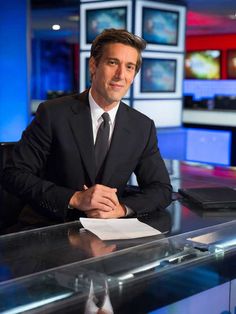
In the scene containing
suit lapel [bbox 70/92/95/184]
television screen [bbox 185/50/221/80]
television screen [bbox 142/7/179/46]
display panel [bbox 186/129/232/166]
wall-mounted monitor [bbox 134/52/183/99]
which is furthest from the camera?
television screen [bbox 185/50/221/80]

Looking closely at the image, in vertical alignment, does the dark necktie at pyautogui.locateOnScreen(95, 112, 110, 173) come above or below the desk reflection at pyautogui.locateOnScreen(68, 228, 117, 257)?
above

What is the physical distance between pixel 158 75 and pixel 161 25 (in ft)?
2.06

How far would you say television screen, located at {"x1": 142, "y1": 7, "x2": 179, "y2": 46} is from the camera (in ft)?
20.8

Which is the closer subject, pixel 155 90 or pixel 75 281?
pixel 75 281

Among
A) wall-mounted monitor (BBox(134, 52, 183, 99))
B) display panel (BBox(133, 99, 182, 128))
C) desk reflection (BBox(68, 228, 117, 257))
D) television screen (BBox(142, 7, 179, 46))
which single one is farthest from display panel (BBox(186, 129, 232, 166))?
desk reflection (BBox(68, 228, 117, 257))

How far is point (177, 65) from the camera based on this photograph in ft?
22.5

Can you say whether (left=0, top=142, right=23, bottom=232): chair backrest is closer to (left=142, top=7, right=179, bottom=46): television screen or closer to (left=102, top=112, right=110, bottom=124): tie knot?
(left=102, top=112, right=110, bottom=124): tie knot

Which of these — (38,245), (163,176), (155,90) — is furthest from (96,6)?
(38,245)

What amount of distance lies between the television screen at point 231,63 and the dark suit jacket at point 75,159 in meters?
12.3

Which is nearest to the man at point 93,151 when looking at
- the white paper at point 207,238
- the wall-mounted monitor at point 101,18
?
the white paper at point 207,238

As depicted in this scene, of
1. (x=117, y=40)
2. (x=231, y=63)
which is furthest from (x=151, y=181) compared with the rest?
(x=231, y=63)

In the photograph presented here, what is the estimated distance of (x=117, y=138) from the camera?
184 centimetres

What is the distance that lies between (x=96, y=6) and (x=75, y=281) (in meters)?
5.74

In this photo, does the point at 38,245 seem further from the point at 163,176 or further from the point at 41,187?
the point at 163,176
